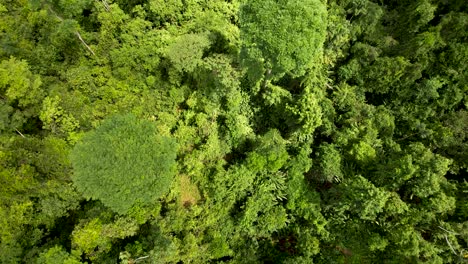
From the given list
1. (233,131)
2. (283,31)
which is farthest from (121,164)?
(283,31)

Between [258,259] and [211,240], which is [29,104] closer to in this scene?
[211,240]

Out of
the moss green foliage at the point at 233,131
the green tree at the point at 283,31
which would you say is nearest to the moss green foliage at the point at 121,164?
the moss green foliage at the point at 233,131

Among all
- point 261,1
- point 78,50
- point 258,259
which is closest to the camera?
point 261,1

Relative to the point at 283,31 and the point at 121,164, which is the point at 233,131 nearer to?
the point at 283,31

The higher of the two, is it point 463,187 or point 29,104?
point 463,187

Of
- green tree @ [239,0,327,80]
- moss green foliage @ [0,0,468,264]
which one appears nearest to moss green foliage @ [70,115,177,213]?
moss green foliage @ [0,0,468,264]

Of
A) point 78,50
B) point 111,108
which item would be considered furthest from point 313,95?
point 78,50

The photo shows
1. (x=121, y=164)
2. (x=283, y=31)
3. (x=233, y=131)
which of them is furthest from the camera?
(x=233, y=131)

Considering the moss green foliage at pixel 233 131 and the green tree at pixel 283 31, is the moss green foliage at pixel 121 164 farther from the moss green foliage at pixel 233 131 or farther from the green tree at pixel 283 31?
the green tree at pixel 283 31
